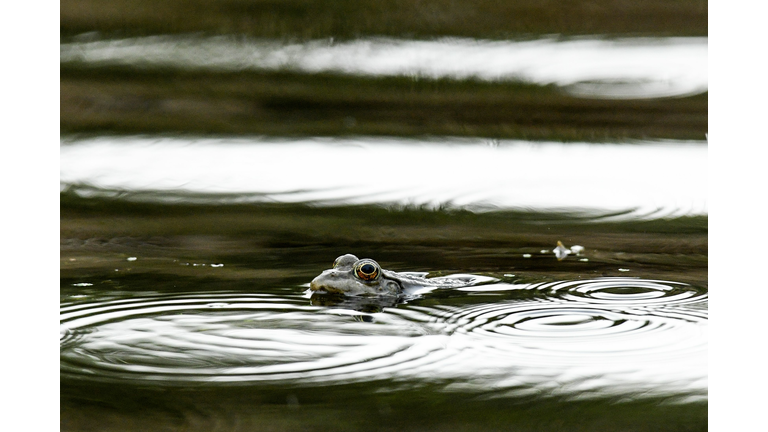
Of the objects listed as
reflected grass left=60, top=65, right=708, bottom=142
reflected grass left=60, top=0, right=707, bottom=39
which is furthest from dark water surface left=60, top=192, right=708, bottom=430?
reflected grass left=60, top=0, right=707, bottom=39

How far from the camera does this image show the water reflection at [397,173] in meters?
3.46

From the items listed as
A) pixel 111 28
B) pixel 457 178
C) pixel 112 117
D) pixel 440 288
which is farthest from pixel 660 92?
pixel 111 28

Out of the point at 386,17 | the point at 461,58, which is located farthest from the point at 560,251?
the point at 386,17

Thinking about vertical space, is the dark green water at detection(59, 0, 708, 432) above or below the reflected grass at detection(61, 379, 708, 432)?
above

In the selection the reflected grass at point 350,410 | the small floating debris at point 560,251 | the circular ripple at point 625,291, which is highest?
the small floating debris at point 560,251

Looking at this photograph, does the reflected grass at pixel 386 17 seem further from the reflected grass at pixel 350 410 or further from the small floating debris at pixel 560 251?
the reflected grass at pixel 350 410

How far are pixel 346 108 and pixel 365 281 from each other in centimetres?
185

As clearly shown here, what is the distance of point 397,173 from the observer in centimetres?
369

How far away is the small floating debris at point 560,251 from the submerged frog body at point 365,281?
486mm

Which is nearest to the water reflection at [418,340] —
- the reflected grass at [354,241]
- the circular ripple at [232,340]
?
the circular ripple at [232,340]

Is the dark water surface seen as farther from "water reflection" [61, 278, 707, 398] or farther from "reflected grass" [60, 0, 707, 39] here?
"reflected grass" [60, 0, 707, 39]

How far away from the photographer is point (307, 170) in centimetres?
371

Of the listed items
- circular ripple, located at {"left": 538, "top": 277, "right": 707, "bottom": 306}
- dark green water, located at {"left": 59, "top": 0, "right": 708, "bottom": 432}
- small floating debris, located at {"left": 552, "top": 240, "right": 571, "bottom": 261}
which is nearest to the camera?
dark green water, located at {"left": 59, "top": 0, "right": 708, "bottom": 432}

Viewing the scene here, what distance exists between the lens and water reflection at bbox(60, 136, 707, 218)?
11.4ft
